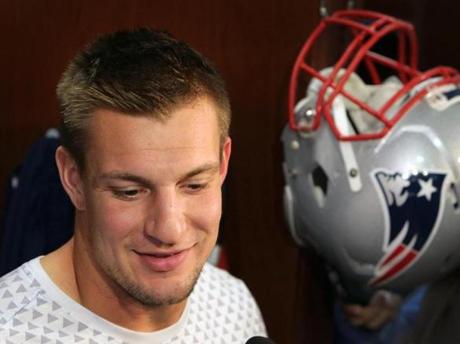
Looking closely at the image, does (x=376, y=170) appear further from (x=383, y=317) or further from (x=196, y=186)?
(x=196, y=186)

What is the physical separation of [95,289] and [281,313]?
821 mm

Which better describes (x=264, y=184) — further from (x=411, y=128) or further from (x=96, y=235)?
(x=96, y=235)

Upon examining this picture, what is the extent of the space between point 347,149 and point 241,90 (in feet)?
1.04

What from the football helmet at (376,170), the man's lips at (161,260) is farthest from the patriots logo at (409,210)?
the man's lips at (161,260)

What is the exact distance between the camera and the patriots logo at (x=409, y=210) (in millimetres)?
1461

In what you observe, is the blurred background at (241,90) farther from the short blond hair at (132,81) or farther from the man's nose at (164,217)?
the man's nose at (164,217)

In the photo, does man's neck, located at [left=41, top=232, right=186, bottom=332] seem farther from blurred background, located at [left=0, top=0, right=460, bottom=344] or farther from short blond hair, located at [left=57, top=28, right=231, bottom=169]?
blurred background, located at [left=0, top=0, right=460, bottom=344]

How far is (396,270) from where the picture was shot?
5.05ft

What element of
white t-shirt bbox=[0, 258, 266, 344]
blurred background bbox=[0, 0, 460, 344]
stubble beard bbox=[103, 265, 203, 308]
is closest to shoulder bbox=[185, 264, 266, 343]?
white t-shirt bbox=[0, 258, 266, 344]

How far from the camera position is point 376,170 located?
4.89ft

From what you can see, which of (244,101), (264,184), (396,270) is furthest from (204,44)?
(396,270)

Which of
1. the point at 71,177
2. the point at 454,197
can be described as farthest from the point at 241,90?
the point at 71,177

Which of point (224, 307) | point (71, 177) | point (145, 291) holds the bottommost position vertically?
point (224, 307)

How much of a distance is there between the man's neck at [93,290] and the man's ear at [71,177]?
0.26ft
